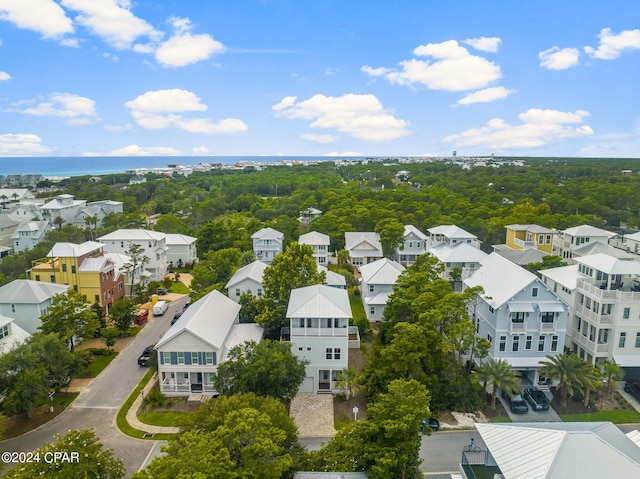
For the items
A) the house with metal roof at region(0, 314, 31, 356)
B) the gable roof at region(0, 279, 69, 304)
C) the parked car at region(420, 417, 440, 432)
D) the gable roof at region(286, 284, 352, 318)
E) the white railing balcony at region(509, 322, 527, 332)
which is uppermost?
the gable roof at region(286, 284, 352, 318)

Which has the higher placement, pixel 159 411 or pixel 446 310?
pixel 446 310

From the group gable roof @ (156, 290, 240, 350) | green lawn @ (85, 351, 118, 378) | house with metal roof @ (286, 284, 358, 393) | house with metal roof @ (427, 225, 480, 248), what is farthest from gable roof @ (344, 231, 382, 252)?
green lawn @ (85, 351, 118, 378)

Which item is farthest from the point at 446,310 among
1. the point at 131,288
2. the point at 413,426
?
the point at 131,288

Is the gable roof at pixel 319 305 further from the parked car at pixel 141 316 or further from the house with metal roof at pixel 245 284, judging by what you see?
the parked car at pixel 141 316

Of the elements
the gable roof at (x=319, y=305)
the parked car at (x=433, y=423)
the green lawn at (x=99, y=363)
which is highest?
the gable roof at (x=319, y=305)

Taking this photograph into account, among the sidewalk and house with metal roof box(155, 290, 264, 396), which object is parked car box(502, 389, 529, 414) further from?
the sidewalk

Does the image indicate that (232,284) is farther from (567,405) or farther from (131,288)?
(567,405)

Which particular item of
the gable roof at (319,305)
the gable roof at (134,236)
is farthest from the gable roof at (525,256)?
the gable roof at (134,236)
